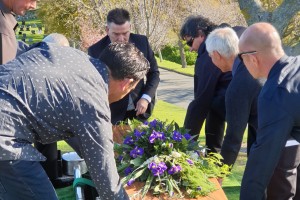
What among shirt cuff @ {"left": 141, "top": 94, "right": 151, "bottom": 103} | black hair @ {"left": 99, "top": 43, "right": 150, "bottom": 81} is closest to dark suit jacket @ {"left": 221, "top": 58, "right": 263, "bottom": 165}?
black hair @ {"left": 99, "top": 43, "right": 150, "bottom": 81}

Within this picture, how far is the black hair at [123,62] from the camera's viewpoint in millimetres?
2324

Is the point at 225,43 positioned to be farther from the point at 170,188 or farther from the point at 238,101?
the point at 170,188

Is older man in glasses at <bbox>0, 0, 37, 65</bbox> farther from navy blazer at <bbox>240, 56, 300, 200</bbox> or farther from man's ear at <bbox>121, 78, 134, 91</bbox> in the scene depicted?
navy blazer at <bbox>240, 56, 300, 200</bbox>

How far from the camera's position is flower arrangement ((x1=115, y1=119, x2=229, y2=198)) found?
8.76 feet

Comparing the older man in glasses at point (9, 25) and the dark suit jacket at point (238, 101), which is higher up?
the older man in glasses at point (9, 25)

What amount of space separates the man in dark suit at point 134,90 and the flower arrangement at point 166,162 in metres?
1.37

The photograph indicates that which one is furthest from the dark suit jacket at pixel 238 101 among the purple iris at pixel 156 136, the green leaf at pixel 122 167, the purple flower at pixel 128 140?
the green leaf at pixel 122 167

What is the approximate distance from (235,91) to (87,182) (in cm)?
121

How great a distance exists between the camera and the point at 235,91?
3.28 m

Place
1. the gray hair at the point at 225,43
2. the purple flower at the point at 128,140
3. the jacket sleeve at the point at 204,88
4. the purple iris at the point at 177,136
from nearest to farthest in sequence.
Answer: the purple iris at the point at 177,136 < the purple flower at the point at 128,140 < the gray hair at the point at 225,43 < the jacket sleeve at the point at 204,88

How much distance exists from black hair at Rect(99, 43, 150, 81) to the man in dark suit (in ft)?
6.96

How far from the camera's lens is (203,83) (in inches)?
156

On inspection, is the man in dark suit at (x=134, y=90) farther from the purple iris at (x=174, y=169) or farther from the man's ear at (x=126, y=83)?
the man's ear at (x=126, y=83)

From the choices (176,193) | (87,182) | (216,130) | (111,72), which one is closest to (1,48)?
(87,182)
